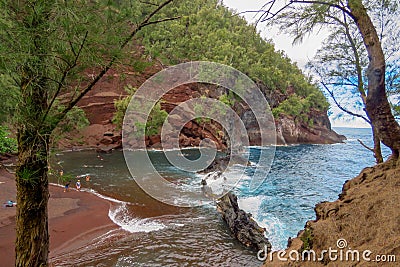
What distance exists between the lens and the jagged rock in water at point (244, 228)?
9516mm

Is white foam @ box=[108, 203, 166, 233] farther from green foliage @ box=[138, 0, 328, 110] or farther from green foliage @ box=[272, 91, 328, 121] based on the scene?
green foliage @ box=[272, 91, 328, 121]

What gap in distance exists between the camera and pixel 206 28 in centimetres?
4356

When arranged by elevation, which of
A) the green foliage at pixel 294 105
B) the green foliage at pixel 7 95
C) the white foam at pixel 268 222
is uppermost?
the green foliage at pixel 294 105

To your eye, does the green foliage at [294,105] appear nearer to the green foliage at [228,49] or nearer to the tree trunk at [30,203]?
the green foliage at [228,49]

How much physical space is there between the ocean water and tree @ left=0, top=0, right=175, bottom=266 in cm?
51

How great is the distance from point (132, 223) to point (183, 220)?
7.60ft

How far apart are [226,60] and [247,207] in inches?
1174

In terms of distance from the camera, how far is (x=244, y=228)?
10.1 metres

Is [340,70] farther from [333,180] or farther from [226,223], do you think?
[333,180]

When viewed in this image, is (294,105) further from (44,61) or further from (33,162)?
(44,61)

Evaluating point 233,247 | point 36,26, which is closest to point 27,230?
point 36,26

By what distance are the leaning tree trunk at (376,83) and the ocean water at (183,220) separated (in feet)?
14.4

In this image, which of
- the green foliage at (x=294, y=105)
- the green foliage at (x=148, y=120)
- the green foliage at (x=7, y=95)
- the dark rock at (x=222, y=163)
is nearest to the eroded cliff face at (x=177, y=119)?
the green foliage at (x=148, y=120)

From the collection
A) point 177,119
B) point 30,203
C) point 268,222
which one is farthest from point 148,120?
point 30,203
